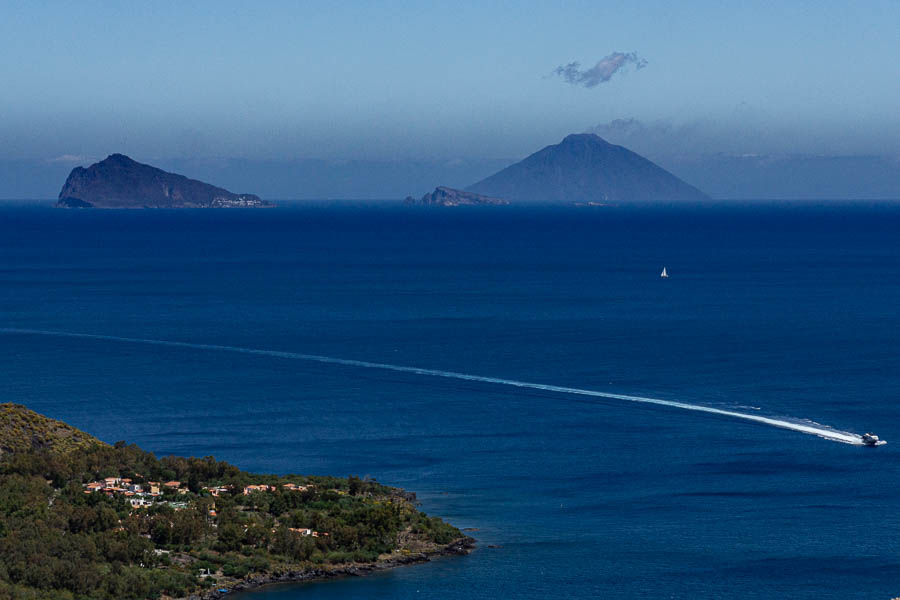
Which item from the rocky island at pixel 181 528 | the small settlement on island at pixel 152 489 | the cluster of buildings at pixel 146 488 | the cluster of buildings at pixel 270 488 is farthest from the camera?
the cluster of buildings at pixel 270 488

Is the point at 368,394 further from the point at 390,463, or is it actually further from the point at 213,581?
the point at 213,581

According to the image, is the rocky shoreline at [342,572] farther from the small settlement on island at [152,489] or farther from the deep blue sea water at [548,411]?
the small settlement on island at [152,489]

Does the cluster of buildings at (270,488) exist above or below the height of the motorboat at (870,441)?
below

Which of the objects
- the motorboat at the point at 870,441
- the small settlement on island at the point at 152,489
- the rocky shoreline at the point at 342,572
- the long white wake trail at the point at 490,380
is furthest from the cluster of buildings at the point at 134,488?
the motorboat at the point at 870,441

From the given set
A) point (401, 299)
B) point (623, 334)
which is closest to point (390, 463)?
point (623, 334)

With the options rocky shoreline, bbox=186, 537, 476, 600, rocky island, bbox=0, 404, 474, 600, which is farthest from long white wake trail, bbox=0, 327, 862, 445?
rocky shoreline, bbox=186, 537, 476, 600

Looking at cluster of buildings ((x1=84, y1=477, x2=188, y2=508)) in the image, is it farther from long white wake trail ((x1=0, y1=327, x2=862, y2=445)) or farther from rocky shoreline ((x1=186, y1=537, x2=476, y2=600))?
long white wake trail ((x1=0, y1=327, x2=862, y2=445))

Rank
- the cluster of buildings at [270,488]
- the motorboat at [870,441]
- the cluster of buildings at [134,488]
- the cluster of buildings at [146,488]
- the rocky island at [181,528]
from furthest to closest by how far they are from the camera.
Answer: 1. the motorboat at [870,441]
2. the cluster of buildings at [270,488]
3. the cluster of buildings at [146,488]
4. the cluster of buildings at [134,488]
5. the rocky island at [181,528]

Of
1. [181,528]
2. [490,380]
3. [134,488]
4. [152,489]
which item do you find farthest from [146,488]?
[490,380]
